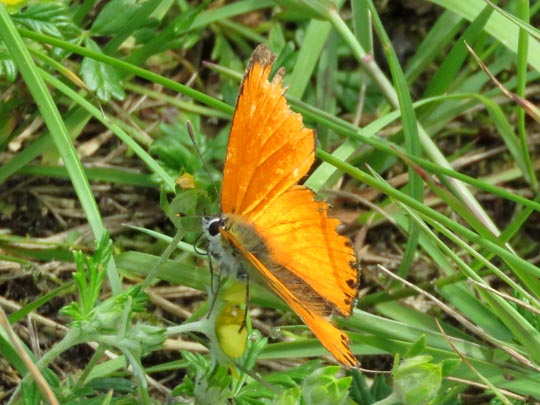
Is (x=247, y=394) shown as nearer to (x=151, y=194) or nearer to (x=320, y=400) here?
(x=320, y=400)

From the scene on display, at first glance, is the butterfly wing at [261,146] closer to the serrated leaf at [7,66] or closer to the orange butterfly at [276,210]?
the orange butterfly at [276,210]

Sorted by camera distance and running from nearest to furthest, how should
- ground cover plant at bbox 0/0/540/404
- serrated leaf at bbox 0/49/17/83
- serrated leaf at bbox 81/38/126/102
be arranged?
ground cover plant at bbox 0/0/540/404
serrated leaf at bbox 0/49/17/83
serrated leaf at bbox 81/38/126/102

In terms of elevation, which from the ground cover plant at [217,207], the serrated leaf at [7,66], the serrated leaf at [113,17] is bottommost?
the ground cover plant at [217,207]

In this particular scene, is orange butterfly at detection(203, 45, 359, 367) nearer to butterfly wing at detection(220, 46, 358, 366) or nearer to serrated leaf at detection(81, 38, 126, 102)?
butterfly wing at detection(220, 46, 358, 366)

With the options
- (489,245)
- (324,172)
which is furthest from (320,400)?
(324,172)

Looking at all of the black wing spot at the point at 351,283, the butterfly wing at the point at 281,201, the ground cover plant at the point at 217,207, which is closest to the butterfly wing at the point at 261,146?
the butterfly wing at the point at 281,201

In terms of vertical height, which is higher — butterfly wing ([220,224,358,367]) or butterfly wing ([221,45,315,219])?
butterfly wing ([221,45,315,219])

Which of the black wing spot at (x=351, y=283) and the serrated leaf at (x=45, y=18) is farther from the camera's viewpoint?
the serrated leaf at (x=45, y=18)

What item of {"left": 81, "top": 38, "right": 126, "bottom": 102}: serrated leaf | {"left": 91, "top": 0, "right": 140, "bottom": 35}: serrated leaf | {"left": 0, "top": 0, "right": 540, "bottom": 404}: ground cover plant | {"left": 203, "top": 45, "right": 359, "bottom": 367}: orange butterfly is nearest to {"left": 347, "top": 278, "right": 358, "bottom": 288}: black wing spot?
{"left": 203, "top": 45, "right": 359, "bottom": 367}: orange butterfly
